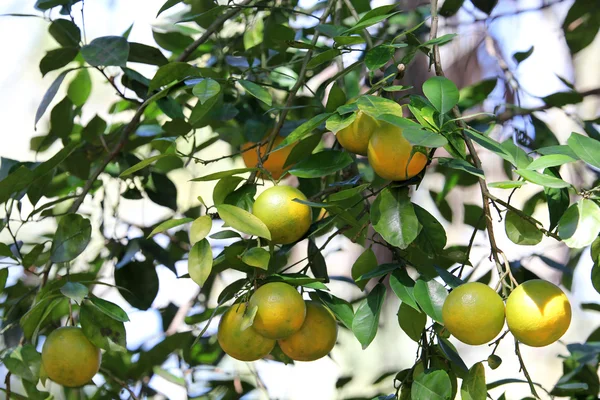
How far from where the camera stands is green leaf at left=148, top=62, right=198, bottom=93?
838 mm

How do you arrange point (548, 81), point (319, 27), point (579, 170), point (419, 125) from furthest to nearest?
point (548, 81) → point (579, 170) → point (319, 27) → point (419, 125)

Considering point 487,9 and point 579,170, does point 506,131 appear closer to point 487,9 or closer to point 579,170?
point 487,9

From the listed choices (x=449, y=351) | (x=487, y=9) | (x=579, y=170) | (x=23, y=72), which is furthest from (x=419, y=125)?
(x=23, y=72)

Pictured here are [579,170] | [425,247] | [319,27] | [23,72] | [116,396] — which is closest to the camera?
[425,247]

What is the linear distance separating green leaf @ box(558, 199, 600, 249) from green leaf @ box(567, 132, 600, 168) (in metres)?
0.04

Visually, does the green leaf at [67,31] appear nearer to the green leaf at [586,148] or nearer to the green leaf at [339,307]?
the green leaf at [339,307]

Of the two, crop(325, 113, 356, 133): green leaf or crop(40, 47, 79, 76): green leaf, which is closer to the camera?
crop(325, 113, 356, 133): green leaf

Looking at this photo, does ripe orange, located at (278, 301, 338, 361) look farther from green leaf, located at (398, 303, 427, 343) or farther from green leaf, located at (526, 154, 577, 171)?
green leaf, located at (526, 154, 577, 171)

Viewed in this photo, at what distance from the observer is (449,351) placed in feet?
2.36

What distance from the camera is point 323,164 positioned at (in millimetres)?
744

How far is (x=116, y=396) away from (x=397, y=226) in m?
0.66

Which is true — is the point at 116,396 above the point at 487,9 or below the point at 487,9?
below

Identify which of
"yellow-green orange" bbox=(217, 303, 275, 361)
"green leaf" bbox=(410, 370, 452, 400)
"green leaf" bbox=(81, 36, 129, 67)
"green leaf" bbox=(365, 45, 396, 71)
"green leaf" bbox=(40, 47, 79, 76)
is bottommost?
"green leaf" bbox=(410, 370, 452, 400)

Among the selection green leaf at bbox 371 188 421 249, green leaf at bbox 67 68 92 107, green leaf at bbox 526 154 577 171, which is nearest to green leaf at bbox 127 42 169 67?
green leaf at bbox 67 68 92 107
